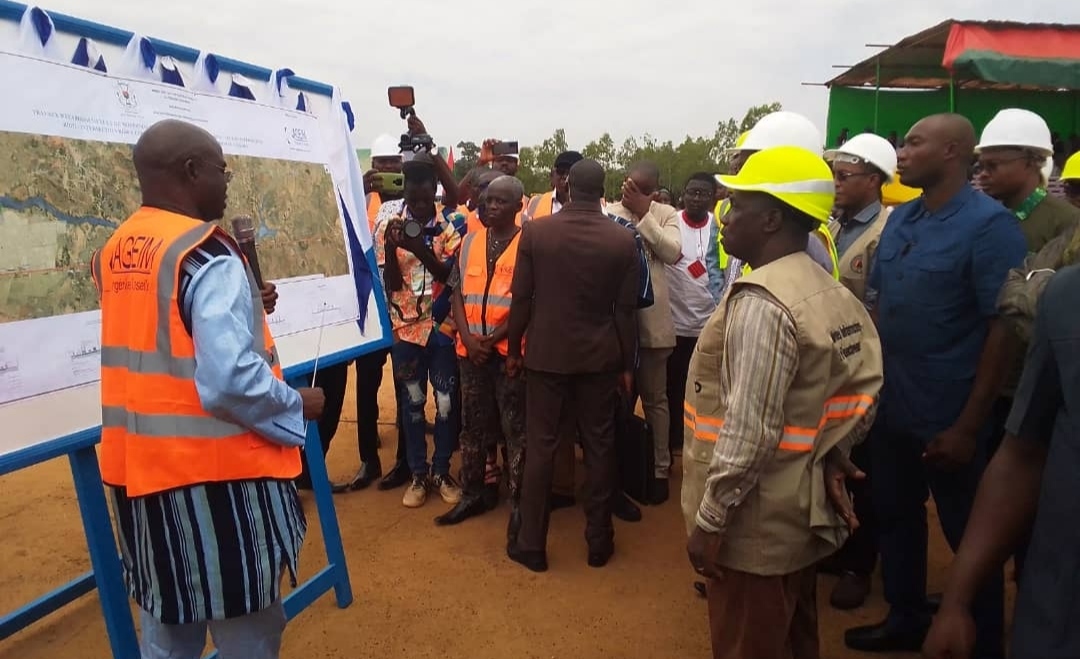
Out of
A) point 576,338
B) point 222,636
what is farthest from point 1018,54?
point 222,636

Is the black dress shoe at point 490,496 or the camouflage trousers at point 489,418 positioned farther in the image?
the black dress shoe at point 490,496

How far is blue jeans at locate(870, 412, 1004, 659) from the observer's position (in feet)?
9.02

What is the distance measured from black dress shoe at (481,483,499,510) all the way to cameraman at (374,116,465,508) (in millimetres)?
187

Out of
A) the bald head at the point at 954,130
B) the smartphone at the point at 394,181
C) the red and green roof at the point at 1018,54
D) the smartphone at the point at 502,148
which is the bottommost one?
the smartphone at the point at 394,181

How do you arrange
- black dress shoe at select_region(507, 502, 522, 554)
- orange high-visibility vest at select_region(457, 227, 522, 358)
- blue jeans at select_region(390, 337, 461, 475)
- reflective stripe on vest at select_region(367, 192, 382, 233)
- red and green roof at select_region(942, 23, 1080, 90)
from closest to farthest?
1. black dress shoe at select_region(507, 502, 522, 554)
2. orange high-visibility vest at select_region(457, 227, 522, 358)
3. blue jeans at select_region(390, 337, 461, 475)
4. reflective stripe on vest at select_region(367, 192, 382, 233)
5. red and green roof at select_region(942, 23, 1080, 90)

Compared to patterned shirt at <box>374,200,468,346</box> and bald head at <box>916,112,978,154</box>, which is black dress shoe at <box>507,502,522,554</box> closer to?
patterned shirt at <box>374,200,468,346</box>

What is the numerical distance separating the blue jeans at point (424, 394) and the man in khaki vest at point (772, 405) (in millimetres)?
2636

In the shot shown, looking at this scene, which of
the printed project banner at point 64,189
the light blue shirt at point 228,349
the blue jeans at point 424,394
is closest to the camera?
the light blue shirt at point 228,349

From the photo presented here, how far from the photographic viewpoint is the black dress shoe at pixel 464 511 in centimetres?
433

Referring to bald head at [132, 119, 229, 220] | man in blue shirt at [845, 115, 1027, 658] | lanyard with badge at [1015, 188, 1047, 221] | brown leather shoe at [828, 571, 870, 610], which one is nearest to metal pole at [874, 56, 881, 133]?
lanyard with badge at [1015, 188, 1047, 221]

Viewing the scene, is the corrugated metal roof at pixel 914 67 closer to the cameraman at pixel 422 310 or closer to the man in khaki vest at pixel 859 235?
the man in khaki vest at pixel 859 235

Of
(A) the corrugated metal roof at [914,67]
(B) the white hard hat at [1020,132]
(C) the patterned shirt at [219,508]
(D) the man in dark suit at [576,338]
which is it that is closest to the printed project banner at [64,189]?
(C) the patterned shirt at [219,508]

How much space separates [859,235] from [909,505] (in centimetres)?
131

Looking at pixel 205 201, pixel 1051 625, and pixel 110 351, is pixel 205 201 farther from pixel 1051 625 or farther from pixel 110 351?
pixel 1051 625
